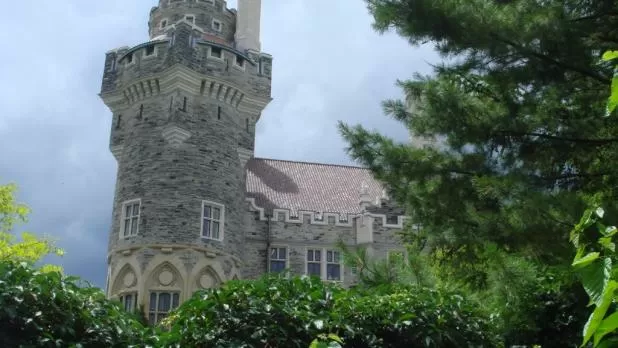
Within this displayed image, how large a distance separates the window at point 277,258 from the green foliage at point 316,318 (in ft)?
60.0

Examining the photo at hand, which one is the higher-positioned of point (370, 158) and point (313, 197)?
point (313, 197)

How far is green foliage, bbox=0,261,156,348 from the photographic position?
5.79 metres

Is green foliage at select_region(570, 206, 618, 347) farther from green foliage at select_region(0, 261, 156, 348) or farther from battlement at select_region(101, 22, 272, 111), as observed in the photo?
battlement at select_region(101, 22, 272, 111)

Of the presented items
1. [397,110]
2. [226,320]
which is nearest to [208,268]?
[397,110]

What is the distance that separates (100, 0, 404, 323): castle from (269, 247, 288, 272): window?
1.5 inches

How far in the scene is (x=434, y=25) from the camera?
9.23 metres

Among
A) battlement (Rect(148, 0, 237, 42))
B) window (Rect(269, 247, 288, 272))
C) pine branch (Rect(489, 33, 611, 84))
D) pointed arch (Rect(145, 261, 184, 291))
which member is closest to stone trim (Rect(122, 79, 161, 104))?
battlement (Rect(148, 0, 237, 42))

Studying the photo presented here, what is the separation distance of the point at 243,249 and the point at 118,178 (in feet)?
15.3

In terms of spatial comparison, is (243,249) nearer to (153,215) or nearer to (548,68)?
(153,215)

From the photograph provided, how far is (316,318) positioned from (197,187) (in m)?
15.3

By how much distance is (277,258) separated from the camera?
82.6ft

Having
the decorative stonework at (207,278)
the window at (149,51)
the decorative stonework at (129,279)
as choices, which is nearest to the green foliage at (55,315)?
the decorative stonework at (207,278)

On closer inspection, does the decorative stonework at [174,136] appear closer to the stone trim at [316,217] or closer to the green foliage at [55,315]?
the stone trim at [316,217]

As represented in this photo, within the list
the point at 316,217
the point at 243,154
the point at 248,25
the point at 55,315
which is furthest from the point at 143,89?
the point at 55,315
